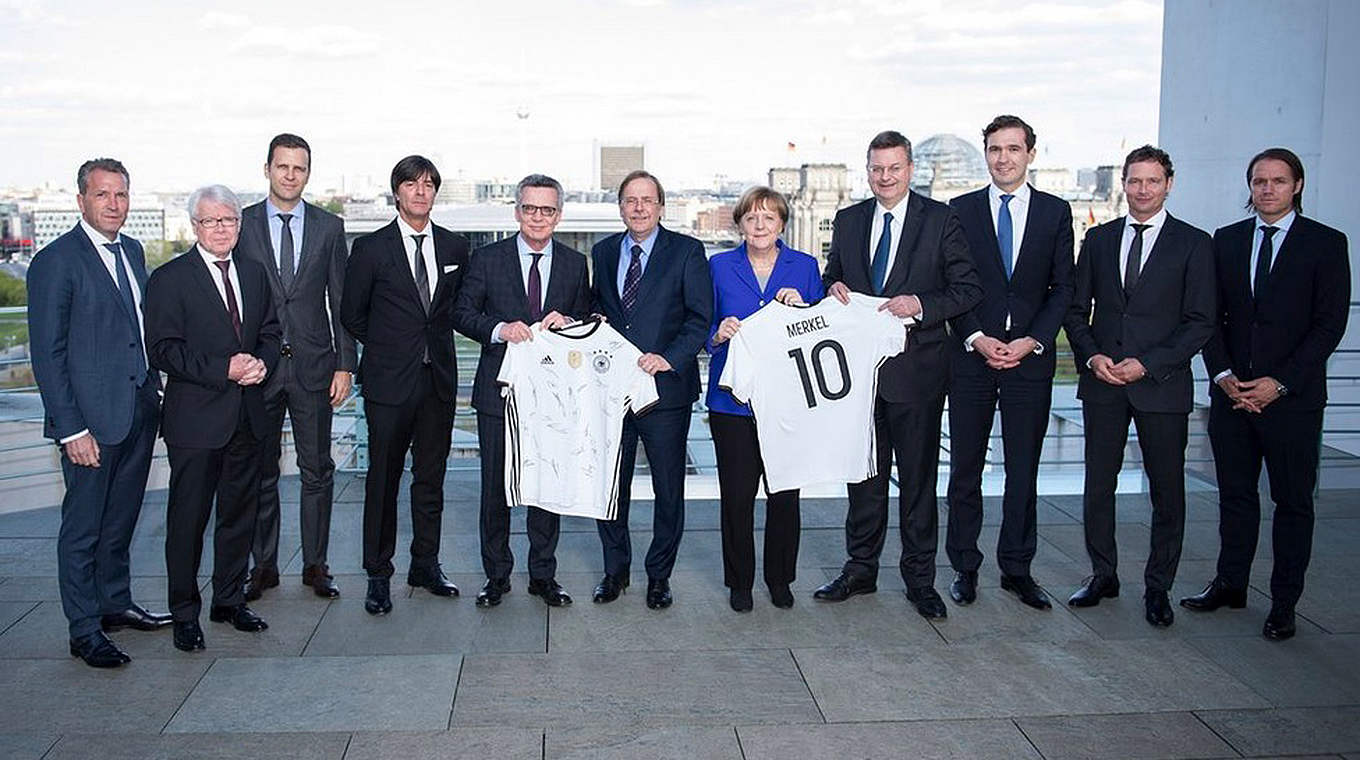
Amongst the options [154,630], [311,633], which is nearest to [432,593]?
[311,633]

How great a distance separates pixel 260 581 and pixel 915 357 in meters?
3.07

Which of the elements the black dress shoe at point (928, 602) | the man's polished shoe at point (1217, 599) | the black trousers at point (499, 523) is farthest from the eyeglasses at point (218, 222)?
the man's polished shoe at point (1217, 599)

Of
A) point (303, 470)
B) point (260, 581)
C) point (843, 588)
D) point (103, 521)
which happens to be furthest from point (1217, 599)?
point (103, 521)

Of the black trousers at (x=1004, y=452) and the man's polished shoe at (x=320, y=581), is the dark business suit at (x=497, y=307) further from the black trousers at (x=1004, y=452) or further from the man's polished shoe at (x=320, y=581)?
the black trousers at (x=1004, y=452)

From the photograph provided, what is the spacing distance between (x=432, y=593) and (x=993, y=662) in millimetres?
2457

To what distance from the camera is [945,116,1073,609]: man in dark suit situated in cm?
471

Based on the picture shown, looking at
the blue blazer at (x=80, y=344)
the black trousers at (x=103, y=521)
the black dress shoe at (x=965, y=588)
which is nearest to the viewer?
the blue blazer at (x=80, y=344)

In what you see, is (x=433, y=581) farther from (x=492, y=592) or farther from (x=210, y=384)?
(x=210, y=384)

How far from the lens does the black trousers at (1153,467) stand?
4.74m

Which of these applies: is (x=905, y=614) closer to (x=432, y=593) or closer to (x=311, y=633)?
(x=432, y=593)

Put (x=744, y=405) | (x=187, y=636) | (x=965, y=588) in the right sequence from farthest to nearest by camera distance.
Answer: (x=965, y=588)
(x=744, y=405)
(x=187, y=636)

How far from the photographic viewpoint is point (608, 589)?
502 centimetres

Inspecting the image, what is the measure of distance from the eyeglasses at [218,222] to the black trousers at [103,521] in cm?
72

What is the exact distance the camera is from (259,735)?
3568mm
